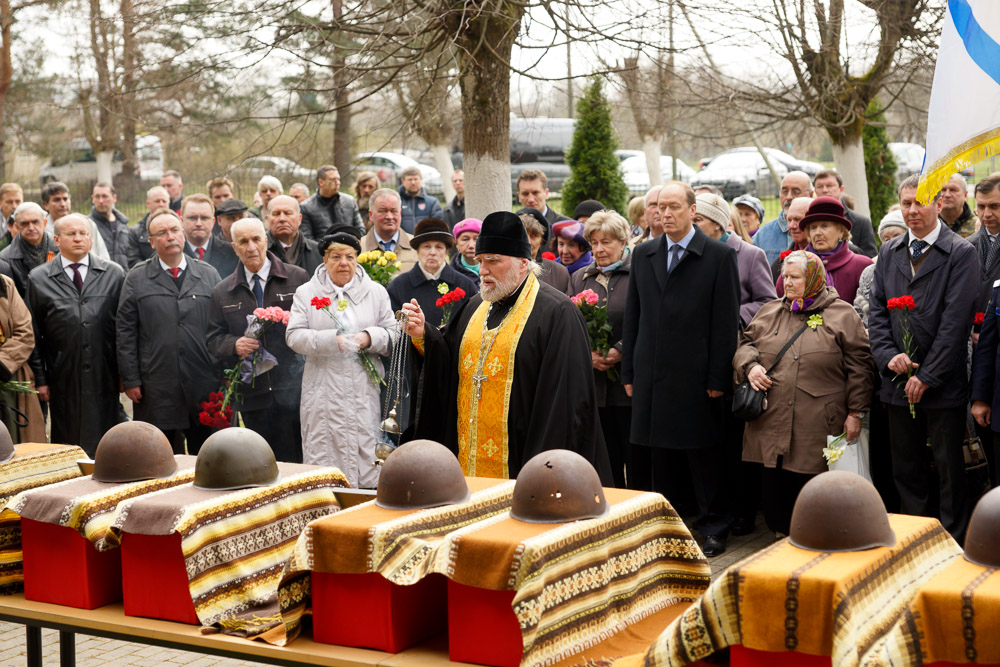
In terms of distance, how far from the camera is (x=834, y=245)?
23.6 feet

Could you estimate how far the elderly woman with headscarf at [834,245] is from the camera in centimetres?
715

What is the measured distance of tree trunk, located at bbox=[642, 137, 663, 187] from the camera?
23156mm

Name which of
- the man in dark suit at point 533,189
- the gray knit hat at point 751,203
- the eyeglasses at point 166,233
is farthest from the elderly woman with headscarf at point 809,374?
the eyeglasses at point 166,233

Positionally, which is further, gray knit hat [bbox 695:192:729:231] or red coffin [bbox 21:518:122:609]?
gray knit hat [bbox 695:192:729:231]

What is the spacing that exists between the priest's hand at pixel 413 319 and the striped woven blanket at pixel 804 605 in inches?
104

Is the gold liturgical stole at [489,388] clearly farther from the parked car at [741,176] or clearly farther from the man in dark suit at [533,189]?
the parked car at [741,176]

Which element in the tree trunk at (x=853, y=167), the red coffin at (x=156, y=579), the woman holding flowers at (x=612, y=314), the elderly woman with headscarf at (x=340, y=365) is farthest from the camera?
the tree trunk at (x=853, y=167)

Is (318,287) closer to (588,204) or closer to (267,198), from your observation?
(588,204)

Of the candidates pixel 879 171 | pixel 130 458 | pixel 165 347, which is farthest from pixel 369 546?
pixel 879 171

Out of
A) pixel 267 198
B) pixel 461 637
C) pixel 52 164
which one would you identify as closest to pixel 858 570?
pixel 461 637

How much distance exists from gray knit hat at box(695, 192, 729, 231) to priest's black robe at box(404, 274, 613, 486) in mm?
2275

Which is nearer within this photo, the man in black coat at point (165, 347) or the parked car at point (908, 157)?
the man in black coat at point (165, 347)

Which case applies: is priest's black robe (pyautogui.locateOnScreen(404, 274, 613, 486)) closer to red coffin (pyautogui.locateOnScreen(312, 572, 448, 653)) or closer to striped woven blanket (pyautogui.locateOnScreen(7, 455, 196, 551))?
striped woven blanket (pyautogui.locateOnScreen(7, 455, 196, 551))

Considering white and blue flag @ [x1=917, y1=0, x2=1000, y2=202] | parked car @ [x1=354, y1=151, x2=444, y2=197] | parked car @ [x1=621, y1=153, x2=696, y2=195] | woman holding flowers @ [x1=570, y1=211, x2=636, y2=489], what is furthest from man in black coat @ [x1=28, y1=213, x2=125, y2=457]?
parked car @ [x1=621, y1=153, x2=696, y2=195]
